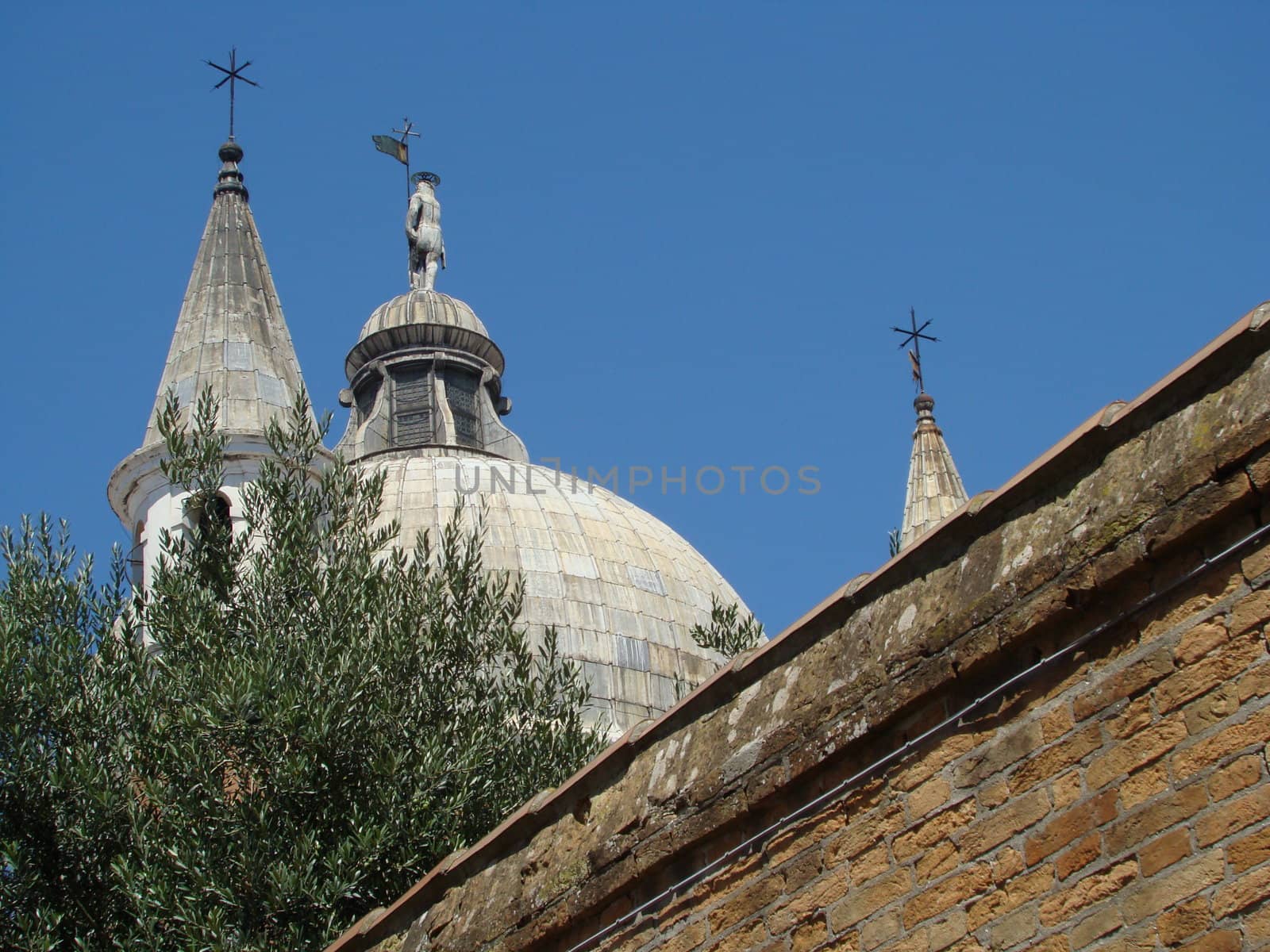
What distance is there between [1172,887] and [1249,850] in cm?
26

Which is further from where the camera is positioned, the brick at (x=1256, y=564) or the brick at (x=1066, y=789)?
the brick at (x=1066, y=789)

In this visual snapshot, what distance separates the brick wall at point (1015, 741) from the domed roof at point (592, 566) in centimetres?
1796

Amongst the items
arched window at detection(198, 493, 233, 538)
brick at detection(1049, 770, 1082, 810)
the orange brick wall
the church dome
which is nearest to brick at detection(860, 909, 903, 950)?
the orange brick wall

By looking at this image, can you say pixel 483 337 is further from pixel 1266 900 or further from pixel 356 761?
pixel 1266 900

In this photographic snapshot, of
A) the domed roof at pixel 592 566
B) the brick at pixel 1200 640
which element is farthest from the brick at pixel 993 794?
the domed roof at pixel 592 566

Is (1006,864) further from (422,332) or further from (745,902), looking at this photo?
(422,332)

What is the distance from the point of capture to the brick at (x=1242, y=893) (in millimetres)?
4996

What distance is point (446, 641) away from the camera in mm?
13242

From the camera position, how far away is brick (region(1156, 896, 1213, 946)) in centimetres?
512

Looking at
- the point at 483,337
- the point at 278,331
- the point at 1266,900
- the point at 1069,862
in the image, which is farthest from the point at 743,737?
the point at 483,337

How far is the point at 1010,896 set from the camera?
563cm

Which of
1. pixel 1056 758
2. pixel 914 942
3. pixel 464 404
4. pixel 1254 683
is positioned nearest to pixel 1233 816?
pixel 1254 683

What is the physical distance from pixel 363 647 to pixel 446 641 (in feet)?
4.04

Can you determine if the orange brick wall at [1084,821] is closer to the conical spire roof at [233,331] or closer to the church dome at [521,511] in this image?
the conical spire roof at [233,331]
